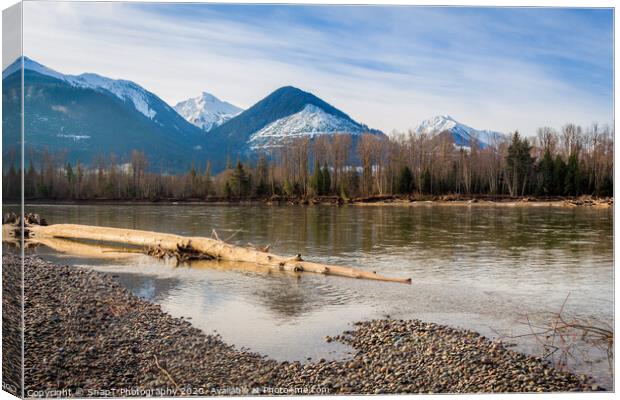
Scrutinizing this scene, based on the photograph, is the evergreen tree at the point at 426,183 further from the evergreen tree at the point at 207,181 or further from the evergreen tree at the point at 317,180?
the evergreen tree at the point at 207,181

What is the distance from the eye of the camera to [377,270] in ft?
28.8

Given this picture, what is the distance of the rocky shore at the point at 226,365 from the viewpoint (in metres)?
6.33

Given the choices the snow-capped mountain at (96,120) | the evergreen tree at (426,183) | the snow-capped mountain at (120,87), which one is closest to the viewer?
the snow-capped mountain at (96,120)

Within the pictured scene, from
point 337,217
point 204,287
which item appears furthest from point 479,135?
point 204,287

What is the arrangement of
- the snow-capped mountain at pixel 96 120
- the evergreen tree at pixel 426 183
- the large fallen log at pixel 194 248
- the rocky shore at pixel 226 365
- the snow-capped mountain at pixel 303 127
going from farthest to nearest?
the evergreen tree at pixel 426 183 → the large fallen log at pixel 194 248 → the snow-capped mountain at pixel 303 127 → the snow-capped mountain at pixel 96 120 → the rocky shore at pixel 226 365

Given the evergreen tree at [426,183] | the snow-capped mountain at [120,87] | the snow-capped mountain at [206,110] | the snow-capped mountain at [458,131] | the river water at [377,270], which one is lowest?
the river water at [377,270]

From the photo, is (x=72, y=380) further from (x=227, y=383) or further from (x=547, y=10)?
(x=547, y=10)

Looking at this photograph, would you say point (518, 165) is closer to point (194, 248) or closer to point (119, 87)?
point (194, 248)

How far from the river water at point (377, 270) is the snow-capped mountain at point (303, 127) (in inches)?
42.3

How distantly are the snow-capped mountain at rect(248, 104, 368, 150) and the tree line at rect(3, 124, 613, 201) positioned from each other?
0.46 ft

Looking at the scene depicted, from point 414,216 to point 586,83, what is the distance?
3.18 meters

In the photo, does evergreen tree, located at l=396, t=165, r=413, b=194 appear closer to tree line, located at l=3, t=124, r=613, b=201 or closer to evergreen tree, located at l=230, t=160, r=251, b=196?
tree line, located at l=3, t=124, r=613, b=201

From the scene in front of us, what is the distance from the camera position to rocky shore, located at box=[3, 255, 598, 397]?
633 centimetres

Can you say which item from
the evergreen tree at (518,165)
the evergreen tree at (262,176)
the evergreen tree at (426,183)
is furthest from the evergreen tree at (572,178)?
the evergreen tree at (262,176)
